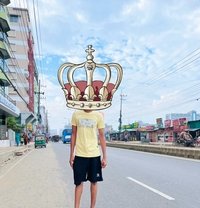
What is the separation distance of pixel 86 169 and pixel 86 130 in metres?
0.63

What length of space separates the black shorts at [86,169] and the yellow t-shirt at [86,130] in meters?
0.08

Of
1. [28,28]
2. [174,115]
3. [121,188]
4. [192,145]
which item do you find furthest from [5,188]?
[174,115]

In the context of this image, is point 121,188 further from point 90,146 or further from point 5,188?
point 90,146

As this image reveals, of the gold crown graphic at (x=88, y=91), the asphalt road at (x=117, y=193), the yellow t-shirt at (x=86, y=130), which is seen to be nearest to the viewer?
the gold crown graphic at (x=88, y=91)

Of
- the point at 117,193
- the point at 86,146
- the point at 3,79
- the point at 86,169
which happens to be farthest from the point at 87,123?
the point at 3,79

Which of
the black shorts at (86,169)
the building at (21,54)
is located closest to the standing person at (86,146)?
the black shorts at (86,169)

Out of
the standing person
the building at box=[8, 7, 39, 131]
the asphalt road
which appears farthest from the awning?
the building at box=[8, 7, 39, 131]

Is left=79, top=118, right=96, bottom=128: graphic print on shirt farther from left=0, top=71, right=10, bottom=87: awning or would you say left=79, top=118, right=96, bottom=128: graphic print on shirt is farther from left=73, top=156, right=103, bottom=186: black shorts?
left=0, top=71, right=10, bottom=87: awning

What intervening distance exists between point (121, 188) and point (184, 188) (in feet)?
5.33

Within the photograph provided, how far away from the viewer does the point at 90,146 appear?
20.7 ft

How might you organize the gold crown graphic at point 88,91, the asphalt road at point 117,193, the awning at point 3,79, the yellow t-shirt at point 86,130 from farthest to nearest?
the awning at point 3,79
the asphalt road at point 117,193
the yellow t-shirt at point 86,130
the gold crown graphic at point 88,91

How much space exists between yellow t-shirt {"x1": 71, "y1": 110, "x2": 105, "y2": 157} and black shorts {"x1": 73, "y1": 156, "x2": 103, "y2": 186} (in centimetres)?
8

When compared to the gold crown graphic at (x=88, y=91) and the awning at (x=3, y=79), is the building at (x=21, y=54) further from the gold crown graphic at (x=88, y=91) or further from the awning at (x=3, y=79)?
the gold crown graphic at (x=88, y=91)

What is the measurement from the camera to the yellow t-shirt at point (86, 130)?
625cm
